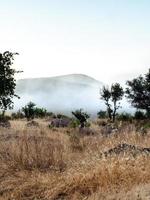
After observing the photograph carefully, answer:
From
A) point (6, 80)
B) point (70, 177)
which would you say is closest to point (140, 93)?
point (6, 80)

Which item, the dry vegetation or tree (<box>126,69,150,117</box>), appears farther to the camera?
tree (<box>126,69,150,117</box>)

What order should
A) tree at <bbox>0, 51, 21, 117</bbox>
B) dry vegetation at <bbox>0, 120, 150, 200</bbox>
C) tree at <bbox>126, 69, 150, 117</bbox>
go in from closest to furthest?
dry vegetation at <bbox>0, 120, 150, 200</bbox>
tree at <bbox>0, 51, 21, 117</bbox>
tree at <bbox>126, 69, 150, 117</bbox>

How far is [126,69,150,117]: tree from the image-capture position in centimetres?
6119

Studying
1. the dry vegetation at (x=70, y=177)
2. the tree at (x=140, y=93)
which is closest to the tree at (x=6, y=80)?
the dry vegetation at (x=70, y=177)

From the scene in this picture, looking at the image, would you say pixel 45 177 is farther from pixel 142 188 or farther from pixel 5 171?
pixel 142 188

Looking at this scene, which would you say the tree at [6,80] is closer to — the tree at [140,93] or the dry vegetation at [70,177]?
the dry vegetation at [70,177]

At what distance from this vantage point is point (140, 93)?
203 ft

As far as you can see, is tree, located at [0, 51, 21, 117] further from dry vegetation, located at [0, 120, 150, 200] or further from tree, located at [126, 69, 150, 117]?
tree, located at [126, 69, 150, 117]

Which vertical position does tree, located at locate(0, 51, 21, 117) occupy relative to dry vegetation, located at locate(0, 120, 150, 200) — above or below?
above

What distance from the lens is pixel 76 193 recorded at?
907cm

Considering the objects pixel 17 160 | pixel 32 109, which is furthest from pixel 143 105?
pixel 17 160

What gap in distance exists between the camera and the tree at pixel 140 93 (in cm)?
6119

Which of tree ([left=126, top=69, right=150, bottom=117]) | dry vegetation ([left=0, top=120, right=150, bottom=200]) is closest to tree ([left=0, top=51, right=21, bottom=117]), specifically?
dry vegetation ([left=0, top=120, right=150, bottom=200])

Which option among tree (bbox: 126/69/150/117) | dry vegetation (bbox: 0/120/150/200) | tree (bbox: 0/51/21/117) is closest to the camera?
dry vegetation (bbox: 0/120/150/200)
